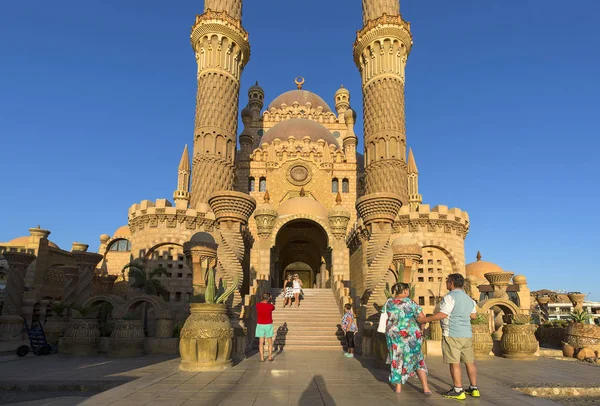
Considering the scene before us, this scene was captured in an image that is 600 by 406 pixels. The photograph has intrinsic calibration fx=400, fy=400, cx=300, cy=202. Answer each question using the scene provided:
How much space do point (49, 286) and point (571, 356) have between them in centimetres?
3124

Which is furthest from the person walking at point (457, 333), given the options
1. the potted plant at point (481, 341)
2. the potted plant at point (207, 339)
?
the potted plant at point (481, 341)

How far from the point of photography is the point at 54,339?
14.5m

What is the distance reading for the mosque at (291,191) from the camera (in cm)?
2517

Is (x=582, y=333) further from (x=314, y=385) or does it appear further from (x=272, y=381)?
(x=272, y=381)

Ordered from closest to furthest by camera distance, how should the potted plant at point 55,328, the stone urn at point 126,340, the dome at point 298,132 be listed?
the stone urn at point 126,340 < the potted plant at point 55,328 < the dome at point 298,132

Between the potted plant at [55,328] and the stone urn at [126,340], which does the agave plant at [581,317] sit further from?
the potted plant at [55,328]

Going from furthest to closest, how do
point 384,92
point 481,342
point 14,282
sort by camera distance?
1. point 384,92
2. point 14,282
3. point 481,342

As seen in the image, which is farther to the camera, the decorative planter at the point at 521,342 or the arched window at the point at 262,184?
the arched window at the point at 262,184

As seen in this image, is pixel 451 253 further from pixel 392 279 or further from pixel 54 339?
pixel 54 339

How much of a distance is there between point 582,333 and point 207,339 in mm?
11931

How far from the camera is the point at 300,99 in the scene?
171 ft

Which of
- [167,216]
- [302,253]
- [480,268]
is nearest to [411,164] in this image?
[480,268]

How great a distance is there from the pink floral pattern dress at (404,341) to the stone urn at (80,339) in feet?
33.6

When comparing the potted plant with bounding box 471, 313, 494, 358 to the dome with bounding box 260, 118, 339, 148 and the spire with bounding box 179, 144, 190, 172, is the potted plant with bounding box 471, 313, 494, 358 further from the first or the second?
the spire with bounding box 179, 144, 190, 172
